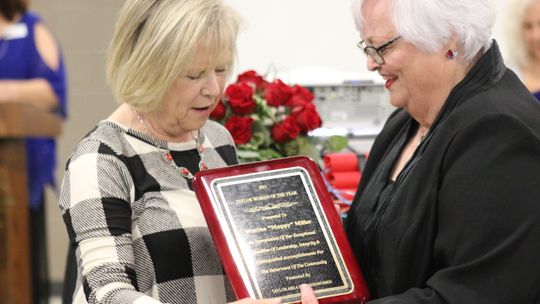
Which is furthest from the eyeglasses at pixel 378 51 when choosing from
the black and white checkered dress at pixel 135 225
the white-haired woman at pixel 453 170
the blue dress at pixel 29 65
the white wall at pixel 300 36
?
the white wall at pixel 300 36

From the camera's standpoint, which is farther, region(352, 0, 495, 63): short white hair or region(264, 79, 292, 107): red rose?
region(264, 79, 292, 107): red rose

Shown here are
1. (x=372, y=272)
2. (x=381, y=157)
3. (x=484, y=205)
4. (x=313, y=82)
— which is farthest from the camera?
(x=313, y=82)

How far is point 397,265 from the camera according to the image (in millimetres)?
1876

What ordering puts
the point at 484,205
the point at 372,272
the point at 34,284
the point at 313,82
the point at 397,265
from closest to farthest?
the point at 34,284
the point at 484,205
the point at 397,265
the point at 372,272
the point at 313,82

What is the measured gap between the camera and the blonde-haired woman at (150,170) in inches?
71.5

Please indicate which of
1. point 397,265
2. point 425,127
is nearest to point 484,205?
point 397,265

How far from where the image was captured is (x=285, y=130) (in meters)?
2.84

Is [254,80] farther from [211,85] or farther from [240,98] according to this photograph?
[211,85]

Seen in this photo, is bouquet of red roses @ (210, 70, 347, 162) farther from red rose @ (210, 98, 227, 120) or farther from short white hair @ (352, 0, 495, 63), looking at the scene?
short white hair @ (352, 0, 495, 63)

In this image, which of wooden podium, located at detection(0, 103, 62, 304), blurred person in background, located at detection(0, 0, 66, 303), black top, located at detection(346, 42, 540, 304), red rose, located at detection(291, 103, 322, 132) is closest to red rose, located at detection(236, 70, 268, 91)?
red rose, located at detection(291, 103, 322, 132)

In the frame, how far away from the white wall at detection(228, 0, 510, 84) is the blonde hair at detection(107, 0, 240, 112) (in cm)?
299

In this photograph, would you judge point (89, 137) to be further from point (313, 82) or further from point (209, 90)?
point (313, 82)

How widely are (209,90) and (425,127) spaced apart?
1.70ft

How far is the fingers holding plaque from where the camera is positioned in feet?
6.11
